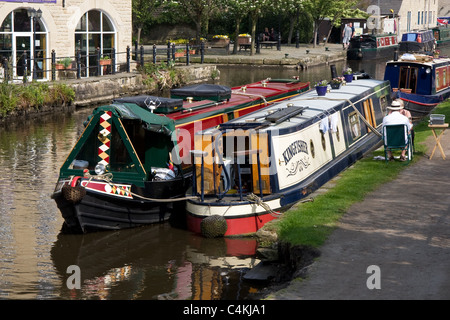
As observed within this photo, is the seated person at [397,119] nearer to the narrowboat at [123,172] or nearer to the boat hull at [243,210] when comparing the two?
the boat hull at [243,210]

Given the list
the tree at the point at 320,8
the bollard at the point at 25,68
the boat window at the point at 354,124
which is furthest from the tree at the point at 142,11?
the boat window at the point at 354,124

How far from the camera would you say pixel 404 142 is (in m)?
14.2

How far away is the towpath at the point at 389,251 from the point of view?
26.9ft

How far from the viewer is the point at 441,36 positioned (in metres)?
60.7

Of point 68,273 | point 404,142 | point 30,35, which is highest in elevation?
point 30,35

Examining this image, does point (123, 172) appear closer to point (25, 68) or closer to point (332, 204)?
point (332, 204)

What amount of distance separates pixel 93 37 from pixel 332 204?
20.7 metres

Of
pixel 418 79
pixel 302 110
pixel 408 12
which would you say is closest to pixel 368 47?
pixel 408 12

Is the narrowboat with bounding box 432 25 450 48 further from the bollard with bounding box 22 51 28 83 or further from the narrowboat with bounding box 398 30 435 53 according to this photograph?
the bollard with bounding box 22 51 28 83

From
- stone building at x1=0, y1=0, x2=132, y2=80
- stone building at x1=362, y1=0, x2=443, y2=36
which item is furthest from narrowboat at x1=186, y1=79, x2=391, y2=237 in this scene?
stone building at x1=362, y1=0, x2=443, y2=36

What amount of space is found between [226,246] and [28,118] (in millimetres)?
12879

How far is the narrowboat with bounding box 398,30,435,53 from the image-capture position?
165ft
